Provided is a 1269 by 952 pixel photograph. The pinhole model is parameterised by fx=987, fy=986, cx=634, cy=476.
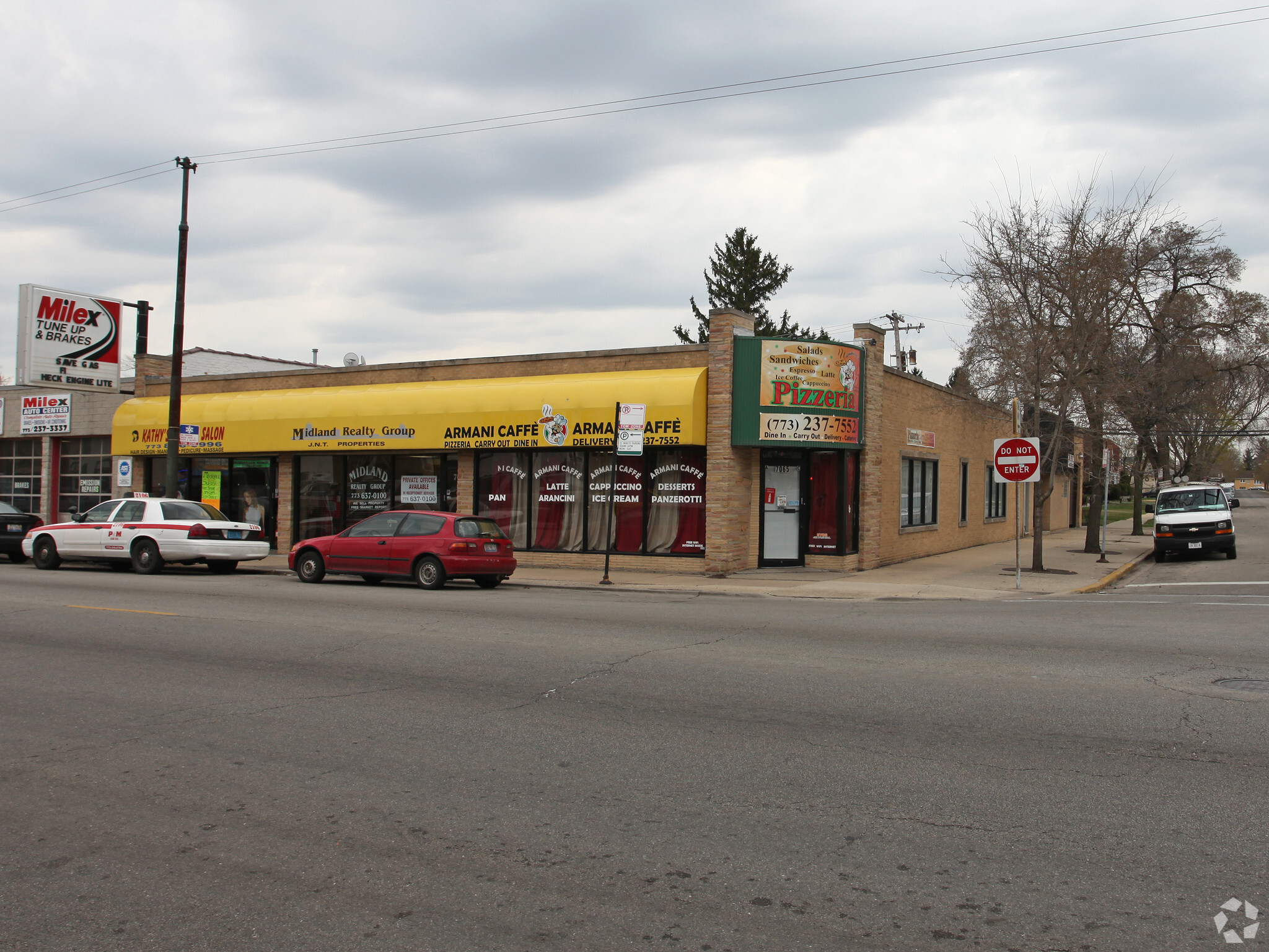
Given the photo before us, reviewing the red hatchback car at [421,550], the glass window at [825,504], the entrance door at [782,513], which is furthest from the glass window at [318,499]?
the glass window at [825,504]

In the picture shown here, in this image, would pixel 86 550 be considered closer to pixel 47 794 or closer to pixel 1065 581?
pixel 47 794

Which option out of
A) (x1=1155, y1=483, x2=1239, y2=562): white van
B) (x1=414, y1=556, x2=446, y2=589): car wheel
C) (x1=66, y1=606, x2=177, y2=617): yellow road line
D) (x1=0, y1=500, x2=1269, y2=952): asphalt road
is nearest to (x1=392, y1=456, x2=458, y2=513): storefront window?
(x1=414, y1=556, x2=446, y2=589): car wheel

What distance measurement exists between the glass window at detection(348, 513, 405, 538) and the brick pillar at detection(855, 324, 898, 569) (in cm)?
972

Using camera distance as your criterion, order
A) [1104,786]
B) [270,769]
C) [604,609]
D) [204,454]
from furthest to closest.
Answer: [204,454]
[604,609]
[270,769]
[1104,786]

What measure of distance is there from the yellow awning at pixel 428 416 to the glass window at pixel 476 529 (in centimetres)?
383

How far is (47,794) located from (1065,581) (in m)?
18.1

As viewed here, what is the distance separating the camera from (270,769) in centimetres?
606

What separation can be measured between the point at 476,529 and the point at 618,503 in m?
4.62

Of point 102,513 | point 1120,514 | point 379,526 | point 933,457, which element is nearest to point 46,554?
point 102,513

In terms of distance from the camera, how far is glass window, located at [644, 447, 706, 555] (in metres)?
20.6

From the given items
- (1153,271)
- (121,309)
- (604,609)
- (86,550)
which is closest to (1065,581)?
(604,609)

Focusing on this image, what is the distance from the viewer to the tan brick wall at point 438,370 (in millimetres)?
21125

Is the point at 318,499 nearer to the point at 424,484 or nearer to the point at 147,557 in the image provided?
the point at 424,484

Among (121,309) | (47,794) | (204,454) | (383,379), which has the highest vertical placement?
(121,309)
